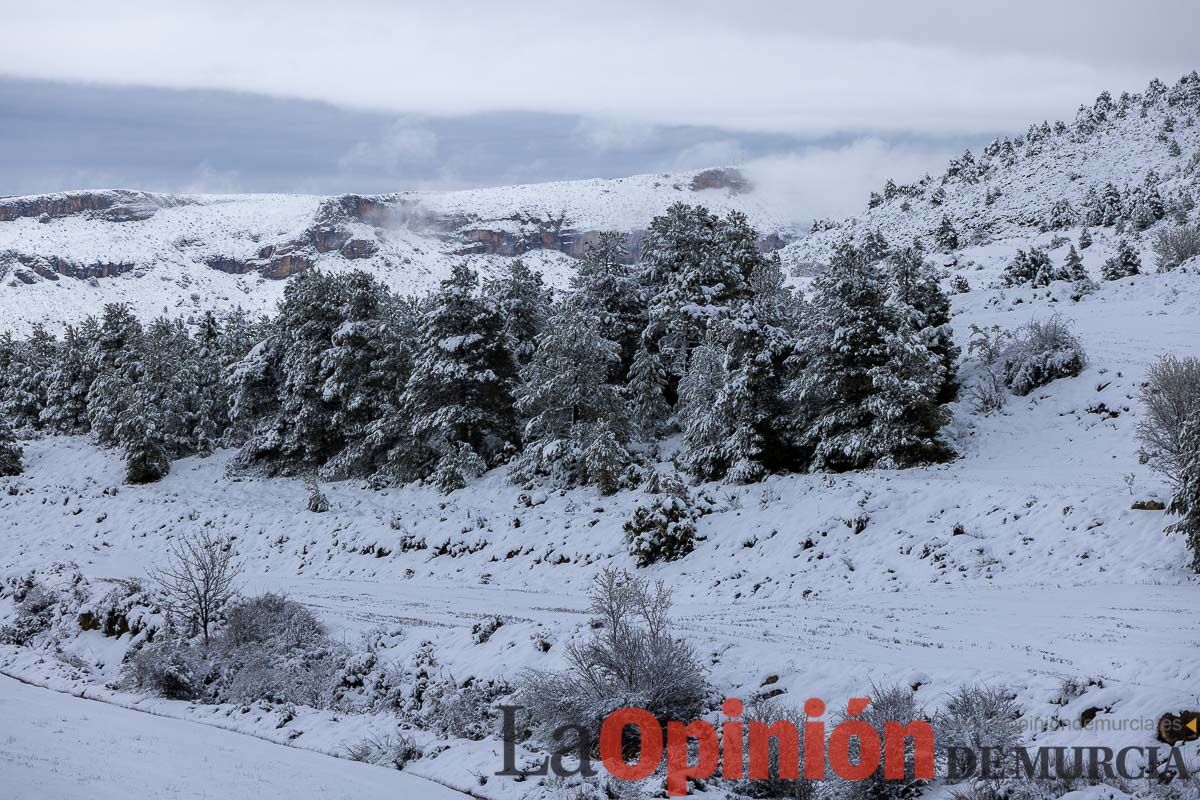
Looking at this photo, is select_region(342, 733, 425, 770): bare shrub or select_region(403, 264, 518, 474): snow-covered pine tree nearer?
select_region(342, 733, 425, 770): bare shrub

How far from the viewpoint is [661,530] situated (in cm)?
2292

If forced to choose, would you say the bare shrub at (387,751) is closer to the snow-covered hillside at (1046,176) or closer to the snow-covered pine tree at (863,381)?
the snow-covered pine tree at (863,381)

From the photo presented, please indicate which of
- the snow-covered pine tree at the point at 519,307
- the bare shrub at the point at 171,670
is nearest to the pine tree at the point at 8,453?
the snow-covered pine tree at the point at 519,307

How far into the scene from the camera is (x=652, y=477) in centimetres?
2541

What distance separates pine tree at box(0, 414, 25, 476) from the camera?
44.5 meters

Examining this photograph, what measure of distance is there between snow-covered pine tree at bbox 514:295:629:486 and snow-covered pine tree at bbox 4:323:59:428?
4450 cm

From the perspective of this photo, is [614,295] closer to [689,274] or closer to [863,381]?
[689,274]

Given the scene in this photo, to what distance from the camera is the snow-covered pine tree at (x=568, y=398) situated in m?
29.5

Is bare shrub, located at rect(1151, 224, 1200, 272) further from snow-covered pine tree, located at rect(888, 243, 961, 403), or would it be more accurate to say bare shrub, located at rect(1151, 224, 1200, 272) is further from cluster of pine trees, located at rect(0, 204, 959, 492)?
snow-covered pine tree, located at rect(888, 243, 961, 403)

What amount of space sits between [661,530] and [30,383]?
184 ft

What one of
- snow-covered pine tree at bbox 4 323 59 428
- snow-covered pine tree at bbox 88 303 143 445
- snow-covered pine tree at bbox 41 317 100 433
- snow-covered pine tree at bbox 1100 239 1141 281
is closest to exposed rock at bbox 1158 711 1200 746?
snow-covered pine tree at bbox 1100 239 1141 281

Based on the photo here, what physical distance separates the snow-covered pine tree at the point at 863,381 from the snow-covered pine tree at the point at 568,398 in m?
7.66

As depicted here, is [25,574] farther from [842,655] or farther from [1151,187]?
[1151,187]

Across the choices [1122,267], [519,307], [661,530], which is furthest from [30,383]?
[1122,267]
